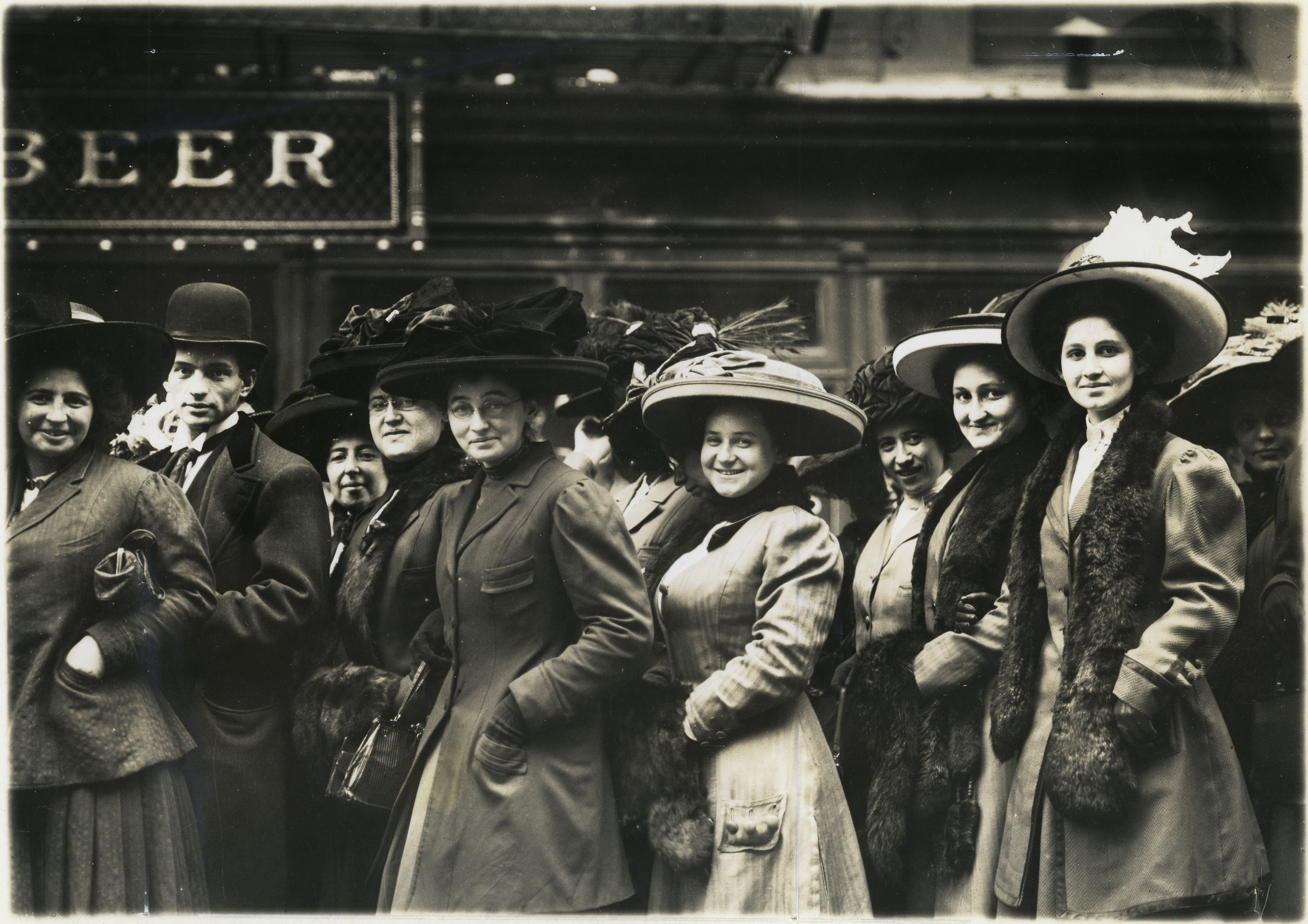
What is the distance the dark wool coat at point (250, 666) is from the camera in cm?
512

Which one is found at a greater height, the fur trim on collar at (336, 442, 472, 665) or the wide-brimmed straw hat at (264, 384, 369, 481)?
the wide-brimmed straw hat at (264, 384, 369, 481)

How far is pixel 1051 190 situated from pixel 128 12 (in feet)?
12.1

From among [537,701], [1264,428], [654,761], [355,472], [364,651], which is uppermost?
[1264,428]

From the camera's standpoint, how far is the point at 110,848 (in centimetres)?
498

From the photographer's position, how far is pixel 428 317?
5121 mm

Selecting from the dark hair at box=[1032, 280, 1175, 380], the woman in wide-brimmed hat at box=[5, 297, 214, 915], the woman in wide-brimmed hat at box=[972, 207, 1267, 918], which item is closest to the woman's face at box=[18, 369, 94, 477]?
the woman in wide-brimmed hat at box=[5, 297, 214, 915]

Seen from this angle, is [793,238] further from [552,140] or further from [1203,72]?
[1203,72]

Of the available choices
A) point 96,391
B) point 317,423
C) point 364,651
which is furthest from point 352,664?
point 96,391

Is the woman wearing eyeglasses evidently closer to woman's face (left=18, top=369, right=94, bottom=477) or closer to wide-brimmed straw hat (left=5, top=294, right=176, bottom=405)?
wide-brimmed straw hat (left=5, top=294, right=176, bottom=405)

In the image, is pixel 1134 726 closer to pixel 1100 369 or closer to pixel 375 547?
pixel 1100 369

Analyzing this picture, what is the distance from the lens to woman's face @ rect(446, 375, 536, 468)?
505 centimetres

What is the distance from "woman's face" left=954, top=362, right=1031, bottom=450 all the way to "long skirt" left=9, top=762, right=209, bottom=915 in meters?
2.98

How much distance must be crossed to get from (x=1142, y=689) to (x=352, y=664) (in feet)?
8.60

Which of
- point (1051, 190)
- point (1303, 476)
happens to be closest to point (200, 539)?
point (1051, 190)
